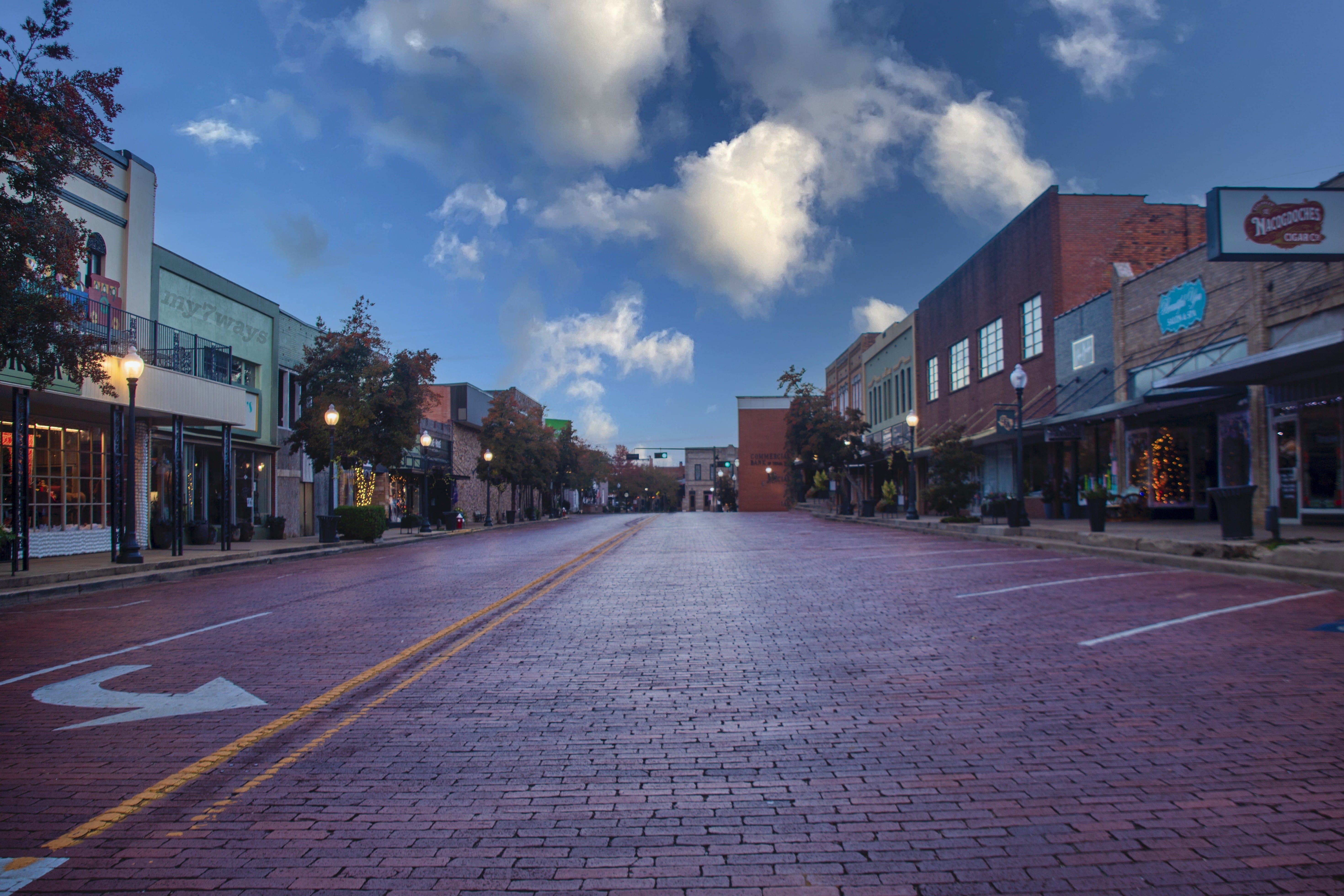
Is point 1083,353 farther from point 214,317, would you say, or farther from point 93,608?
point 214,317

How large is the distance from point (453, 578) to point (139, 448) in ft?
46.2

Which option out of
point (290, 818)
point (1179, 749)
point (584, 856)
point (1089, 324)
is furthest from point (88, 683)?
point (1089, 324)

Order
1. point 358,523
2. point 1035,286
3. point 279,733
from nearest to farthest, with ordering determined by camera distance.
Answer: point 279,733 < point 358,523 < point 1035,286

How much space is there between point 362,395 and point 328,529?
5.30 meters

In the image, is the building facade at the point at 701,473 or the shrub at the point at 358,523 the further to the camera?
the building facade at the point at 701,473

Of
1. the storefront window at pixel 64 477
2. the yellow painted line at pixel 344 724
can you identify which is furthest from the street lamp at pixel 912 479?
the yellow painted line at pixel 344 724

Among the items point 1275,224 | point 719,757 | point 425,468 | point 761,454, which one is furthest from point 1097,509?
point 761,454

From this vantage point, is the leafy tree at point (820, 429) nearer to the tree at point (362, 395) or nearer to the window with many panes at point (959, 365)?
the window with many panes at point (959, 365)

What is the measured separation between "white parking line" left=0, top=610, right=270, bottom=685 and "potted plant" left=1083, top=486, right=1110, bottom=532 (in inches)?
658

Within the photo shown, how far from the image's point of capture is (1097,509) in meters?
19.4

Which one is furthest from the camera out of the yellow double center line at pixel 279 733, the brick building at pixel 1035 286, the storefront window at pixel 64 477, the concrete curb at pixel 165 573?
the brick building at pixel 1035 286

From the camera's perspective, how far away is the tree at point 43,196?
13172 millimetres

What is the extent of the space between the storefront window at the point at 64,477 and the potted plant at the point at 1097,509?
78.0 feet

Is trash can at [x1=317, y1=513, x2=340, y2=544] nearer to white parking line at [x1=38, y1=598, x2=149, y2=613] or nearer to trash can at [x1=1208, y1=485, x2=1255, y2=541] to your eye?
white parking line at [x1=38, y1=598, x2=149, y2=613]
